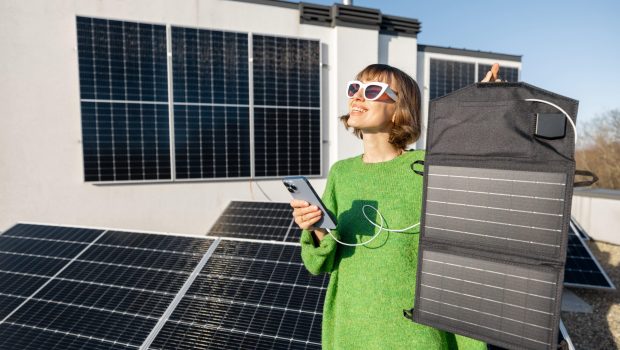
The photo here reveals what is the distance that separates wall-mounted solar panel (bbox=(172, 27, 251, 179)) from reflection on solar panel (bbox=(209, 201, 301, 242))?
1331 mm

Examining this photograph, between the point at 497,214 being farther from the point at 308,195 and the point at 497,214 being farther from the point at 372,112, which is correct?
the point at 308,195

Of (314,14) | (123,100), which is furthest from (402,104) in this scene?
(314,14)

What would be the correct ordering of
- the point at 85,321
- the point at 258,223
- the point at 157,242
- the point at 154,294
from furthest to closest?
the point at 258,223 < the point at 157,242 < the point at 154,294 < the point at 85,321

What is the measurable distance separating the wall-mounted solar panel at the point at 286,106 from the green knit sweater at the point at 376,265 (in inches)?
254

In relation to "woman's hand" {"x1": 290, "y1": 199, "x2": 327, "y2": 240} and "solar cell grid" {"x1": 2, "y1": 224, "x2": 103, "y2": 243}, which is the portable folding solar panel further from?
"solar cell grid" {"x1": 2, "y1": 224, "x2": 103, "y2": 243}

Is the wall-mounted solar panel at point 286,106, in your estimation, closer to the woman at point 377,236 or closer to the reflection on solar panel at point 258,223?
the reflection on solar panel at point 258,223

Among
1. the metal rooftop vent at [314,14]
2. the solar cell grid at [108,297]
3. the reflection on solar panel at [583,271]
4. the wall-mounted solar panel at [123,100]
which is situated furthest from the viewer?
the metal rooftop vent at [314,14]

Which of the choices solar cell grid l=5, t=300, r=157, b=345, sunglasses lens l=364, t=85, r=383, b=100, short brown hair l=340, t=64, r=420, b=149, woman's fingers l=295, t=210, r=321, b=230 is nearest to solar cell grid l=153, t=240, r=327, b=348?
solar cell grid l=5, t=300, r=157, b=345

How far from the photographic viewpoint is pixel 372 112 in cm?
154

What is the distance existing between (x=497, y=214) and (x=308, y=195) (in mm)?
739

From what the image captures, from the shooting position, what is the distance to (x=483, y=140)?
1.41 m

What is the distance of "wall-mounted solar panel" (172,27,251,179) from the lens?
7.30 metres

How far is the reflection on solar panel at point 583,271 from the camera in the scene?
207 inches

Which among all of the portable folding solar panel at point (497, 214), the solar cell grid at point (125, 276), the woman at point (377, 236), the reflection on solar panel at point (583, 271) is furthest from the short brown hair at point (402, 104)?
the reflection on solar panel at point (583, 271)
